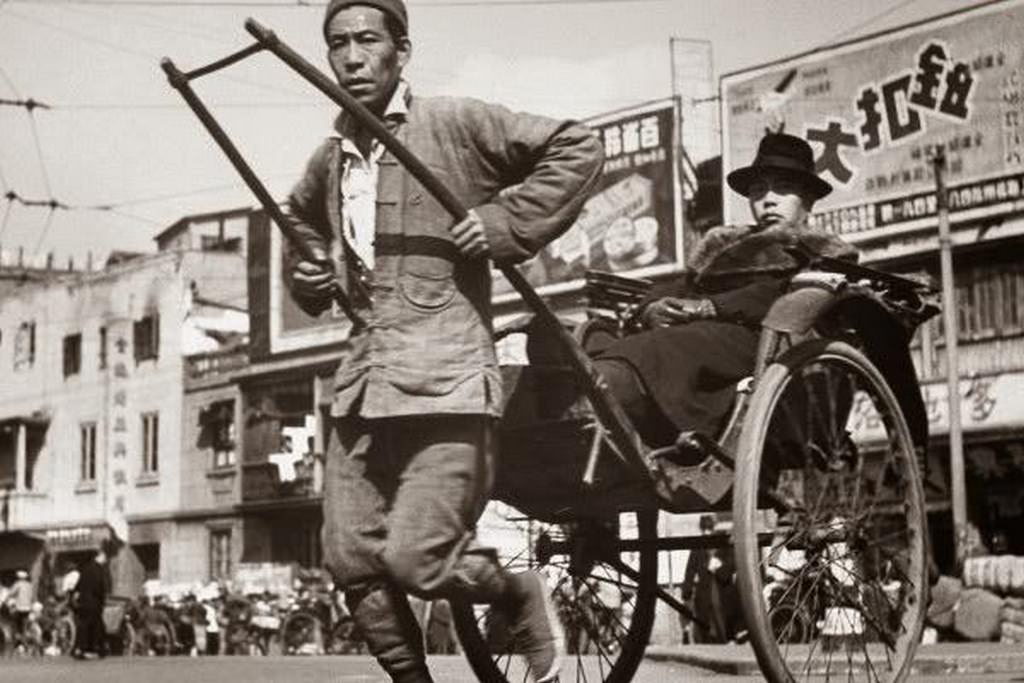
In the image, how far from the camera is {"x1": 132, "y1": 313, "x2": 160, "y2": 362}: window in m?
43.2

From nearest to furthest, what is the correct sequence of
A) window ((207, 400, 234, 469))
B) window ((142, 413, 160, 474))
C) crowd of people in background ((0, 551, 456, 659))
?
1. crowd of people in background ((0, 551, 456, 659))
2. window ((207, 400, 234, 469))
3. window ((142, 413, 160, 474))

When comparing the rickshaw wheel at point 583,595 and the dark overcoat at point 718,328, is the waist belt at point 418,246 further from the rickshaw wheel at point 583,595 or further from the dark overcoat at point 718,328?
the rickshaw wheel at point 583,595

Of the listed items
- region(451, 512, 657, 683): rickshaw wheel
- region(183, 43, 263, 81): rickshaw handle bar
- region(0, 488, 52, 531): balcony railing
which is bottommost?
region(451, 512, 657, 683): rickshaw wheel

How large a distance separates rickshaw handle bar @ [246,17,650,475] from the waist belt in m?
0.17

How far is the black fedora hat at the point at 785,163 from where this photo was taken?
5.68m

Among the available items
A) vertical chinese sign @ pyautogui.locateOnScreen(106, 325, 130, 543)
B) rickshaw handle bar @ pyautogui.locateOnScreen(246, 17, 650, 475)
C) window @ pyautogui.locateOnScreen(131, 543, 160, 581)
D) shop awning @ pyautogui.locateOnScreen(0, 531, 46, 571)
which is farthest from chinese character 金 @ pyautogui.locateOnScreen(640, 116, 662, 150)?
rickshaw handle bar @ pyautogui.locateOnScreen(246, 17, 650, 475)

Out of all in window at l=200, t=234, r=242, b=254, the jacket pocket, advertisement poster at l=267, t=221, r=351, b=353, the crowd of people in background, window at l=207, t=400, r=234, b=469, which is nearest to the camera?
the jacket pocket

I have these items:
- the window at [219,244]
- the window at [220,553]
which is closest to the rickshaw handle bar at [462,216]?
the window at [220,553]

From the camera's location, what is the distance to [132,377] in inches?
1725

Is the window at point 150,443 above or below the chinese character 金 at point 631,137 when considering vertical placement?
below

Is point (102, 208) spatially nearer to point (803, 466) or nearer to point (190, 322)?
point (190, 322)

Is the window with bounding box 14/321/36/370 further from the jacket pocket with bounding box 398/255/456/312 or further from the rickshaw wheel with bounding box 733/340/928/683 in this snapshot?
the jacket pocket with bounding box 398/255/456/312

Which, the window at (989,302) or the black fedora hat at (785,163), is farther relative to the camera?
the window at (989,302)

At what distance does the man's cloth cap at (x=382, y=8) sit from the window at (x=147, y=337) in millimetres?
39817
